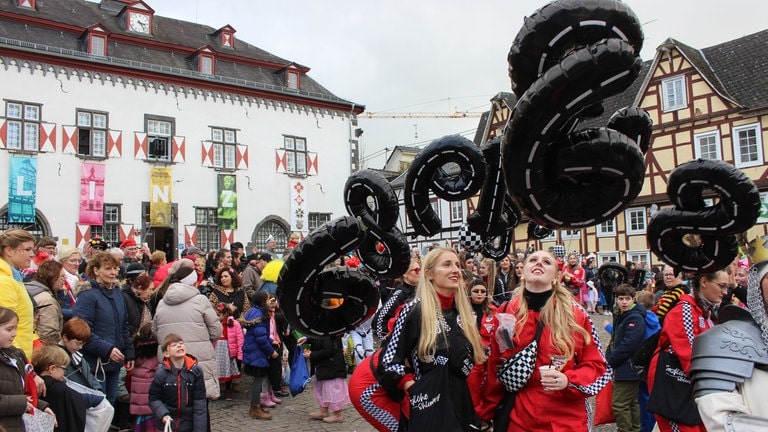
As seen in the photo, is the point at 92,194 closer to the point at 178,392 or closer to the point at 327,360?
the point at 327,360

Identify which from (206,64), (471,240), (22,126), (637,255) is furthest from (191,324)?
(206,64)

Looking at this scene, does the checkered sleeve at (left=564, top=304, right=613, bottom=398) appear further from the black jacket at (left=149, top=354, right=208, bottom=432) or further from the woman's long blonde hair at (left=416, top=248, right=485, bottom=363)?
the black jacket at (left=149, top=354, right=208, bottom=432)

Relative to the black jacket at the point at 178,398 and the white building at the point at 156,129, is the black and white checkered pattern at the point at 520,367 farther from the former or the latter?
the white building at the point at 156,129

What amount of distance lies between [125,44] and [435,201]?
15.7 m

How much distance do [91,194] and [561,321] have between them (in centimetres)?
2277

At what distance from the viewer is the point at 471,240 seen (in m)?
4.78

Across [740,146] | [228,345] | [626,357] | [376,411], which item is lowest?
[228,345]

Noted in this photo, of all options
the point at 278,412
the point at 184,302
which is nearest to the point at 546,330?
the point at 184,302

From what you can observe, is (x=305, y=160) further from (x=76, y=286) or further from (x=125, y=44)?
(x=76, y=286)

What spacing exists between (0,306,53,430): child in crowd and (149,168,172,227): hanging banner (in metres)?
21.1

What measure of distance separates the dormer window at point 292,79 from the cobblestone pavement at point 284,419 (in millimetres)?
22269

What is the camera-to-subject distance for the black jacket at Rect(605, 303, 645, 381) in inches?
226

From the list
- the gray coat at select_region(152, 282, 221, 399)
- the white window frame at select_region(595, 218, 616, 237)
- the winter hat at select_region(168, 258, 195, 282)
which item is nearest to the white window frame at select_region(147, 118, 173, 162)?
the white window frame at select_region(595, 218, 616, 237)

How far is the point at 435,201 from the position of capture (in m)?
30.4
